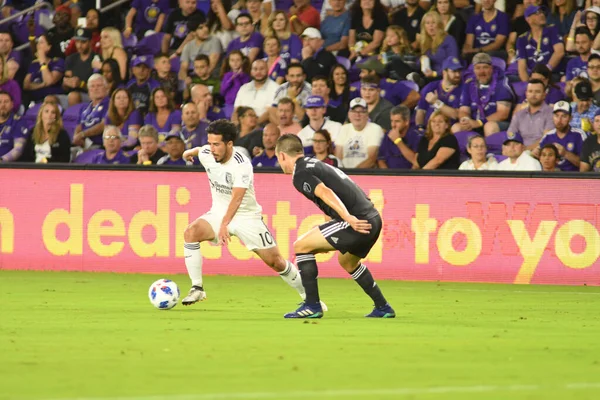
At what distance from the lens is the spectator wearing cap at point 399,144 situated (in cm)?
1775

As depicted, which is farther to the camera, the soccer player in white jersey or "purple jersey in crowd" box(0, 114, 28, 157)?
"purple jersey in crowd" box(0, 114, 28, 157)

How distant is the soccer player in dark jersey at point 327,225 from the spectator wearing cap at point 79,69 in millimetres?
11427

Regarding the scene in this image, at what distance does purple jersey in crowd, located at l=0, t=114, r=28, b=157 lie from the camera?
20462mm

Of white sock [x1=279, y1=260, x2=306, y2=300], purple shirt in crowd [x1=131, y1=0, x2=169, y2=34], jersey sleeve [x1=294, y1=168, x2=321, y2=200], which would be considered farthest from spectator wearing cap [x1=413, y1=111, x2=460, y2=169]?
purple shirt in crowd [x1=131, y1=0, x2=169, y2=34]

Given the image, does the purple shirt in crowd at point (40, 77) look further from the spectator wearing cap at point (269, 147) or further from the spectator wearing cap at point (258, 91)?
the spectator wearing cap at point (269, 147)

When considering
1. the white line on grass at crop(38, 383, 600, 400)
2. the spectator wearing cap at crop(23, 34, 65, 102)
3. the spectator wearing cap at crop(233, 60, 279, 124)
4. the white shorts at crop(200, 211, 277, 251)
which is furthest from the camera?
the spectator wearing cap at crop(23, 34, 65, 102)

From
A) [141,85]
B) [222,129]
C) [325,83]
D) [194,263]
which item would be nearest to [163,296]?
[194,263]

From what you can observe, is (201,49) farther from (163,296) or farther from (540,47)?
(163,296)

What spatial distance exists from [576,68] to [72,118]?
351 inches

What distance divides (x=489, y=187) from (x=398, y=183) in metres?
1.30

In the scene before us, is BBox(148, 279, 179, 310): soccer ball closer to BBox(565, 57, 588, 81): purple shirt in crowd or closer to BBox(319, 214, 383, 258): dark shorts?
BBox(319, 214, 383, 258): dark shorts

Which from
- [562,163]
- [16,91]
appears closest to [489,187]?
[562,163]

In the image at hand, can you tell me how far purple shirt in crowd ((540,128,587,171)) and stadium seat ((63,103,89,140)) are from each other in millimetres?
8604

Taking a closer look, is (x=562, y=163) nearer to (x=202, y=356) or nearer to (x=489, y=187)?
(x=489, y=187)
